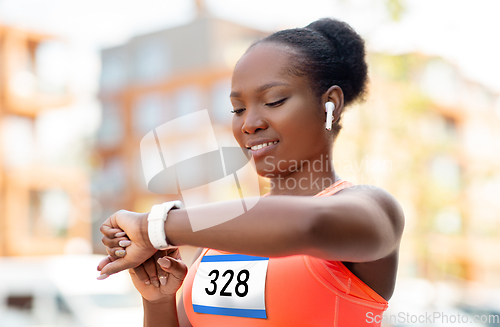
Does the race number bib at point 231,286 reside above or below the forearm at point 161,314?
above

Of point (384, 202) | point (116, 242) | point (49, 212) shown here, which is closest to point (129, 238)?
point (116, 242)

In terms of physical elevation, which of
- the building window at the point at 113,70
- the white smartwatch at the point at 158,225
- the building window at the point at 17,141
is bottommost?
the building window at the point at 17,141

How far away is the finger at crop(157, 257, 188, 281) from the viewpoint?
1438mm

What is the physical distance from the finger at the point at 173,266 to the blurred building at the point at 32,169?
1684 cm

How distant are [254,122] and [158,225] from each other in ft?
1.59

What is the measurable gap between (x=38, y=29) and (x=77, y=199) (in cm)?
626

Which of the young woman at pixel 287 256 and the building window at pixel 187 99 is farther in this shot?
the building window at pixel 187 99

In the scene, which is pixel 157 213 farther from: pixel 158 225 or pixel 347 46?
pixel 347 46

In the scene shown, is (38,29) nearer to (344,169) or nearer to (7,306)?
(7,306)

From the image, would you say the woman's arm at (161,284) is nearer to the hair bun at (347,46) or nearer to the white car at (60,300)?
the hair bun at (347,46)

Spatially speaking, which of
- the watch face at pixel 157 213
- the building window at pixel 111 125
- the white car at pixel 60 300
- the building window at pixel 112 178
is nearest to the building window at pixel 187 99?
the building window at pixel 111 125

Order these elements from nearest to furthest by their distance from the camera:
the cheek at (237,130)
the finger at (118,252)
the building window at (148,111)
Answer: the finger at (118,252), the cheek at (237,130), the building window at (148,111)

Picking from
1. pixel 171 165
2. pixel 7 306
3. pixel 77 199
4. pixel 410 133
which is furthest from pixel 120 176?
pixel 171 165

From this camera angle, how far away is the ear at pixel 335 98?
1.58 metres
